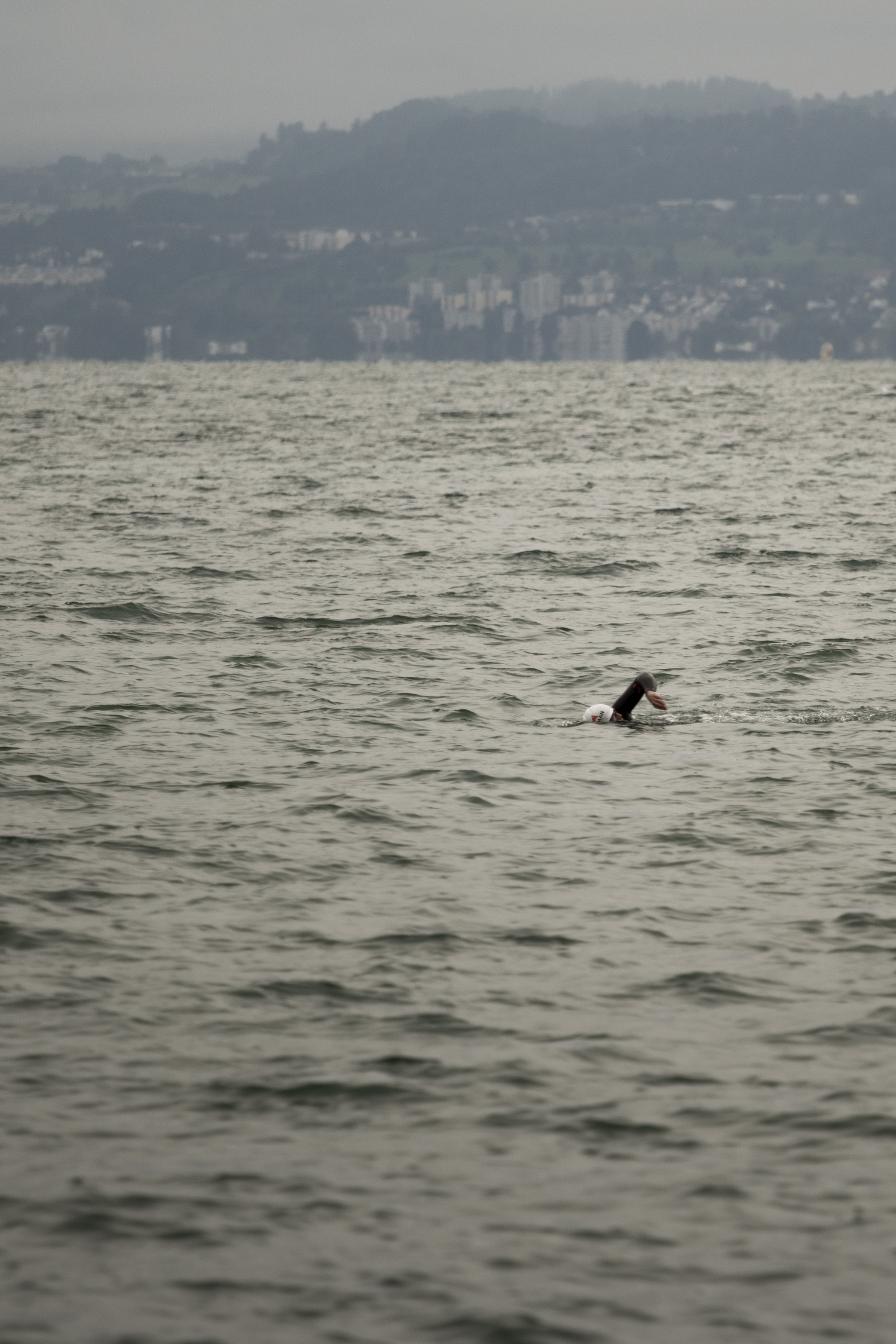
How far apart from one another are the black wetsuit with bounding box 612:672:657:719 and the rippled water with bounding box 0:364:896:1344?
1.51ft

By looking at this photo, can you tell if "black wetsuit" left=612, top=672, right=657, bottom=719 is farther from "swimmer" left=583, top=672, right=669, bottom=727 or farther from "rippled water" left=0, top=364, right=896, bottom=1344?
"rippled water" left=0, top=364, right=896, bottom=1344

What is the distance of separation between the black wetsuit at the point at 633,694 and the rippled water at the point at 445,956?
1.51 feet

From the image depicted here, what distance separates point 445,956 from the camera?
14812 millimetres

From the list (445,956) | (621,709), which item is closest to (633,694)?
(621,709)

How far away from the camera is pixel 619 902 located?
16.3m

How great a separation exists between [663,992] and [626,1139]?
2826 millimetres

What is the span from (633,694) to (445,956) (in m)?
9.77

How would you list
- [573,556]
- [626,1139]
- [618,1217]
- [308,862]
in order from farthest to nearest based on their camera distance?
[573,556] < [308,862] < [626,1139] < [618,1217]

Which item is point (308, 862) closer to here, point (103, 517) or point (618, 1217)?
point (618, 1217)

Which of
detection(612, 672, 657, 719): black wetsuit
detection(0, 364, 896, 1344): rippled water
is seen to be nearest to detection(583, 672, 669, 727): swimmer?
detection(612, 672, 657, 719): black wetsuit

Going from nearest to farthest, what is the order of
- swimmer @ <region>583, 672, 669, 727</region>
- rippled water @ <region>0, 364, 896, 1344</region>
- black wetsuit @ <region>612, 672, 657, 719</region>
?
rippled water @ <region>0, 364, 896, 1344</region>, black wetsuit @ <region>612, 672, 657, 719</region>, swimmer @ <region>583, 672, 669, 727</region>

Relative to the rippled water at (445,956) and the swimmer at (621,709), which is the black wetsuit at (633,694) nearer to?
the swimmer at (621,709)

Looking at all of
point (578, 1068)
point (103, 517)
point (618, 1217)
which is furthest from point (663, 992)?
point (103, 517)

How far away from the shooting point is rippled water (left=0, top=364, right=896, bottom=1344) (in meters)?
9.80
